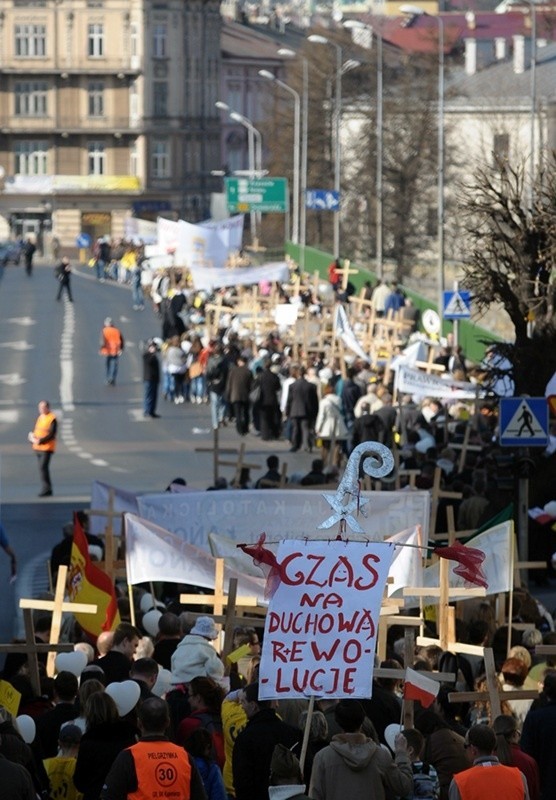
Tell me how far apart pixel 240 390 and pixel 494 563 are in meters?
21.5

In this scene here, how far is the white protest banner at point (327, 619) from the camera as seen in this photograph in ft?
32.8

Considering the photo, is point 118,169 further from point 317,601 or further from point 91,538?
point 317,601

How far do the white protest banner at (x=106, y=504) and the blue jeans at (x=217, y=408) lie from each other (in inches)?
650

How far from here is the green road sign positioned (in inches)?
2997

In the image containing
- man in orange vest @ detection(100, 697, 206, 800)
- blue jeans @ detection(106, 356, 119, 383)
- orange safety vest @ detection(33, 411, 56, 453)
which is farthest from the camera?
blue jeans @ detection(106, 356, 119, 383)

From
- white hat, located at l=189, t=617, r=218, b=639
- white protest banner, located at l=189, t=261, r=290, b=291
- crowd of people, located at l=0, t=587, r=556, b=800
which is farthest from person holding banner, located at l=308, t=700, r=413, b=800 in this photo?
white protest banner, located at l=189, t=261, r=290, b=291

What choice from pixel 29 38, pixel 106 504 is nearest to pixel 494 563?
pixel 106 504

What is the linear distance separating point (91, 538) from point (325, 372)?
1685 centimetres

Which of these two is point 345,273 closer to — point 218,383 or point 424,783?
point 218,383

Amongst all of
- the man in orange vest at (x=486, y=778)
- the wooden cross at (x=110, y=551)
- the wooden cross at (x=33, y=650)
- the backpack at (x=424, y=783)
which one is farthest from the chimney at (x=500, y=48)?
the man in orange vest at (x=486, y=778)

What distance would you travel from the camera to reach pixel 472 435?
2739 centimetres

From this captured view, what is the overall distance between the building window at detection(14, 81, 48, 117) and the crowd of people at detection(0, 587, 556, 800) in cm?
11523

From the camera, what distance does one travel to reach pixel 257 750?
9.87 m

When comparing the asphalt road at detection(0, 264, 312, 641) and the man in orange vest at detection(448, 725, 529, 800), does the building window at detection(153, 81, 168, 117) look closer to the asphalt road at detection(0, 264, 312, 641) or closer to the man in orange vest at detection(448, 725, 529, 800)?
the asphalt road at detection(0, 264, 312, 641)
